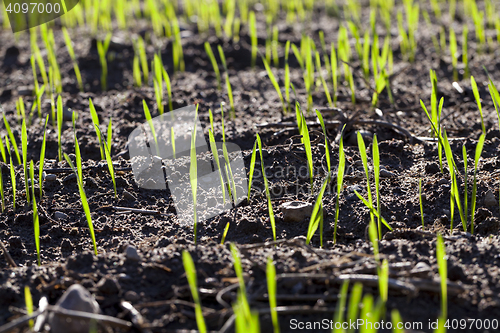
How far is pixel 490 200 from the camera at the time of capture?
1.62 meters

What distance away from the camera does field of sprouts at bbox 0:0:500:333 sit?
45.0 inches

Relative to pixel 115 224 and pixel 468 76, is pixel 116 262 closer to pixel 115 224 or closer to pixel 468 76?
pixel 115 224

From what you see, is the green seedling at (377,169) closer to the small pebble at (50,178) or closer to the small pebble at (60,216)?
the small pebble at (60,216)

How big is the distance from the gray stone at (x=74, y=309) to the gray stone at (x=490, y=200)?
1.28 meters

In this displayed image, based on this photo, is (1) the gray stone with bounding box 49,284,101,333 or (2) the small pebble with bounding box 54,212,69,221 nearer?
(1) the gray stone with bounding box 49,284,101,333

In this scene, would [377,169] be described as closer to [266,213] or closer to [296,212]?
[296,212]

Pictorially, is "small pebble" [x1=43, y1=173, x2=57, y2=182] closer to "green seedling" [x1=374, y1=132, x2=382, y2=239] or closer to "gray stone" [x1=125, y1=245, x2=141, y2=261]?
"gray stone" [x1=125, y1=245, x2=141, y2=261]

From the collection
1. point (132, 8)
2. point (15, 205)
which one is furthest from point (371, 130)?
point (132, 8)

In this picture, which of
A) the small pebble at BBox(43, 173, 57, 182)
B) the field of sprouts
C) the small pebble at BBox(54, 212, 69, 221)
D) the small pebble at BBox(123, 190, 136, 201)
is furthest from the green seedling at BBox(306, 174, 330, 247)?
the small pebble at BBox(43, 173, 57, 182)

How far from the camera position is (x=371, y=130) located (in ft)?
7.56

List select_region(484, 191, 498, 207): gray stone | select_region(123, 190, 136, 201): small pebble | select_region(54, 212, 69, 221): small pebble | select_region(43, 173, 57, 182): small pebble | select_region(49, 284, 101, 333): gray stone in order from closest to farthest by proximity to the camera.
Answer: select_region(49, 284, 101, 333): gray stone
select_region(484, 191, 498, 207): gray stone
select_region(54, 212, 69, 221): small pebble
select_region(123, 190, 136, 201): small pebble
select_region(43, 173, 57, 182): small pebble

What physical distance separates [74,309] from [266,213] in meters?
0.79

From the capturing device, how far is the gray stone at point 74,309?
3.49ft

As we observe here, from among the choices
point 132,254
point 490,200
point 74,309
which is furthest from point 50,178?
point 490,200
